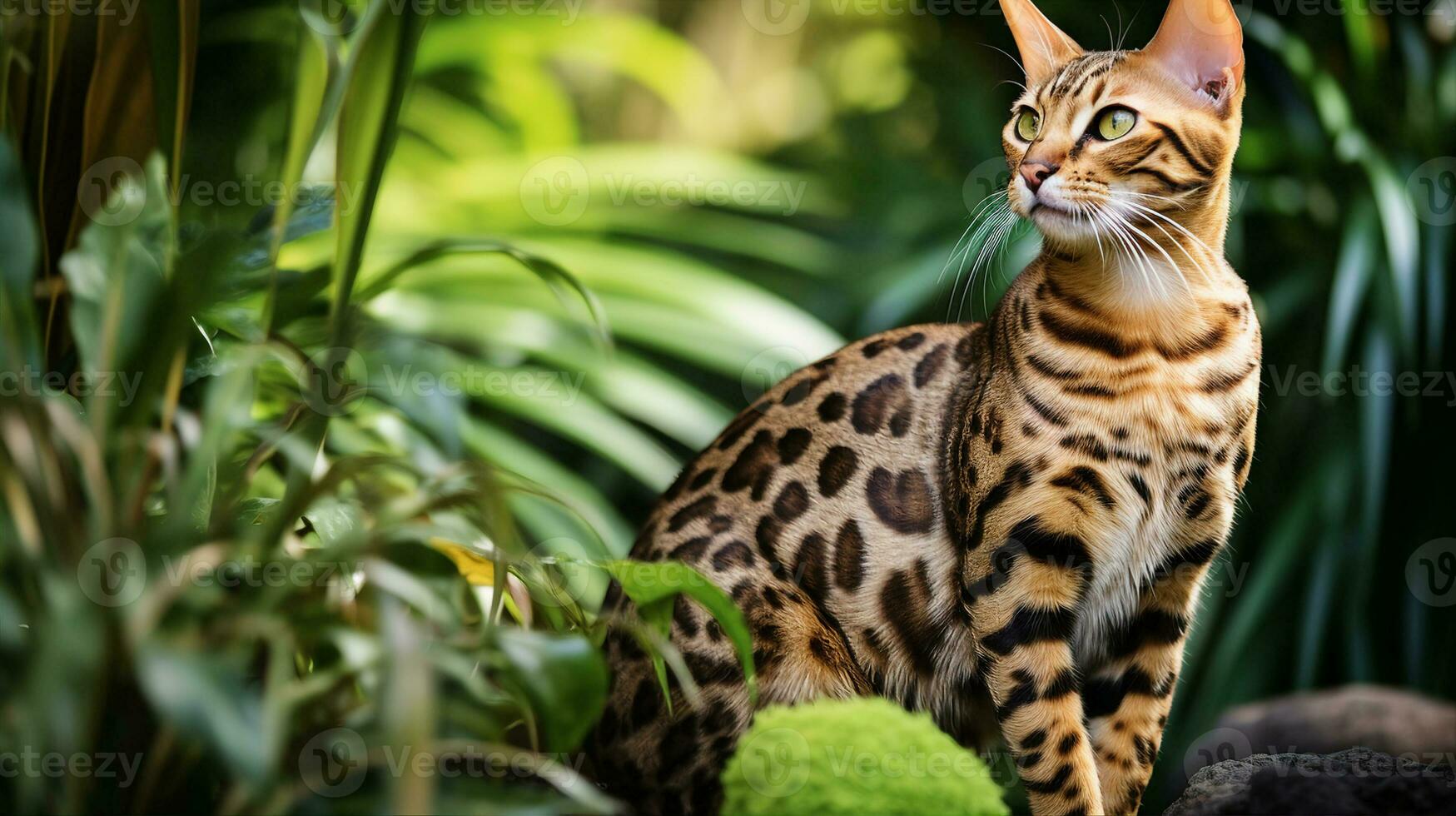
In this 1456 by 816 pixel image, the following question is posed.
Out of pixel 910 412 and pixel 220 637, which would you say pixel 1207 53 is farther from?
pixel 220 637

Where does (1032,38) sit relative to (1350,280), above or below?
above

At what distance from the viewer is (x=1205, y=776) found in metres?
1.61

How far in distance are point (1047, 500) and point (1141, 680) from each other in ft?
1.07

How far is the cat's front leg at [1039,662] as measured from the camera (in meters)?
1.49

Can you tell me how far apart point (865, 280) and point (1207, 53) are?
7.67ft

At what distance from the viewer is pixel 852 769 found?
1.29 m

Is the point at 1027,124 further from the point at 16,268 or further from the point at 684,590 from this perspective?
the point at 16,268

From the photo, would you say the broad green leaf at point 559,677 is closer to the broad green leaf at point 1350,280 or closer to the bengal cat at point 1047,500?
the bengal cat at point 1047,500

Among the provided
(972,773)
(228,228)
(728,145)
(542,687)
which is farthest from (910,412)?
(728,145)

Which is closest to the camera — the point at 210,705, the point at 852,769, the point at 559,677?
the point at 210,705

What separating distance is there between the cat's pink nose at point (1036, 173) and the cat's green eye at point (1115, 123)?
72mm

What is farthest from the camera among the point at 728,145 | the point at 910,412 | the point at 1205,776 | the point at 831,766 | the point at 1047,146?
the point at 728,145

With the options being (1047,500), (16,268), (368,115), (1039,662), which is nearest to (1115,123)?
(1047,500)

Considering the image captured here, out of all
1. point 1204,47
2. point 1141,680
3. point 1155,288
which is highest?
point 1204,47
